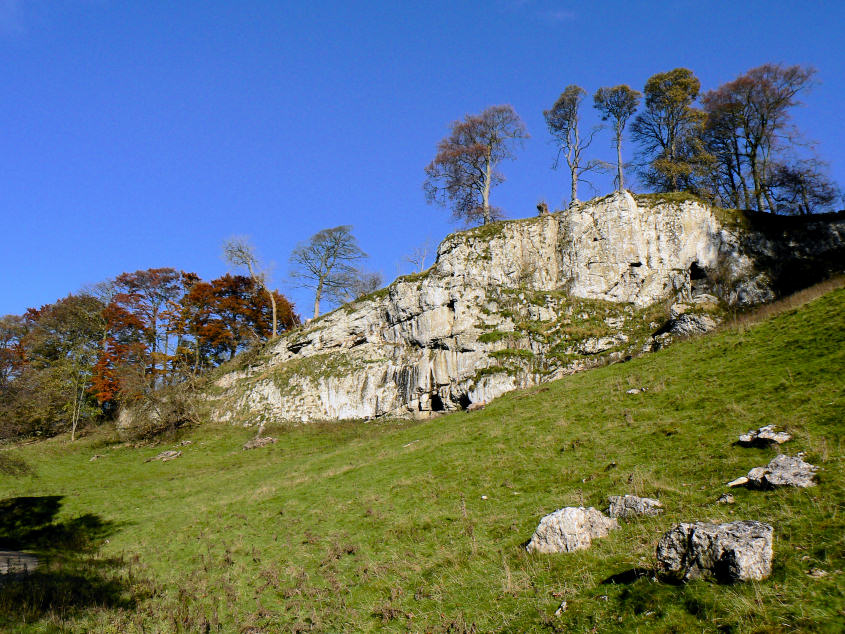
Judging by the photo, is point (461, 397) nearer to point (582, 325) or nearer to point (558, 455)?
point (582, 325)

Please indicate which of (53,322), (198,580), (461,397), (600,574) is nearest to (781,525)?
(600,574)

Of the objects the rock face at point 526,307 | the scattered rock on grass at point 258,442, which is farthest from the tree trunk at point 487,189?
the scattered rock on grass at point 258,442

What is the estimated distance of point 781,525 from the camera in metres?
7.13

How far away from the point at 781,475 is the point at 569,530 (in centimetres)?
433

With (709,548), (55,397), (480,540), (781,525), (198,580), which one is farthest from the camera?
(55,397)

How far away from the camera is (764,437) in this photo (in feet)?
36.2

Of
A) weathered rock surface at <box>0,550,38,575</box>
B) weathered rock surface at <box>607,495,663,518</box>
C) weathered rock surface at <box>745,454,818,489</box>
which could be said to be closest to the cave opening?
weathered rock surface at <box>0,550,38,575</box>

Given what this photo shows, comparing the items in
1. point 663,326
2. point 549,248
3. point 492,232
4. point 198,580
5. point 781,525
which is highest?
point 492,232

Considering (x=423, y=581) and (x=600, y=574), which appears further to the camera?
(x=423, y=581)

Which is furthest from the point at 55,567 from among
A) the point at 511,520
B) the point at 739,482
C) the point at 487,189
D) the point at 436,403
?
the point at 487,189

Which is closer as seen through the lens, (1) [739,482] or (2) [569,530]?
(2) [569,530]

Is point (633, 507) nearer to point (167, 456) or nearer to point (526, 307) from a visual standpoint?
point (526, 307)

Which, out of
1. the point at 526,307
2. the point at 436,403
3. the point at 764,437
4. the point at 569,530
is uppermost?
the point at 526,307

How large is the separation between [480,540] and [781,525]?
6117 millimetres
